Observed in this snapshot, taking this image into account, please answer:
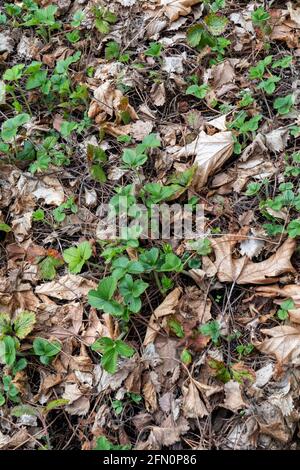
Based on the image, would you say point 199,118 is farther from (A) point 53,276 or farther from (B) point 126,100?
(A) point 53,276

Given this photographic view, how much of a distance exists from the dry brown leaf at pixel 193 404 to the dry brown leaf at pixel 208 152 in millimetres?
1065

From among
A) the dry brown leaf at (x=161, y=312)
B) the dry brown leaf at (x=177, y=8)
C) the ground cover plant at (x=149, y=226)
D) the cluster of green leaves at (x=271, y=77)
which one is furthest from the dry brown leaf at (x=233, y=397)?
the dry brown leaf at (x=177, y=8)

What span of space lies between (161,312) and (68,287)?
0.50 meters

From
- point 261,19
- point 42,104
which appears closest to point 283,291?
point 261,19

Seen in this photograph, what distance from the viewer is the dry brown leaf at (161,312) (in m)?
2.25

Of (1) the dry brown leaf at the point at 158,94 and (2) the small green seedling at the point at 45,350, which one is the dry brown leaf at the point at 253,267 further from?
(1) the dry brown leaf at the point at 158,94

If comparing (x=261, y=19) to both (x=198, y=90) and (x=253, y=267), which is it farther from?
(x=253, y=267)

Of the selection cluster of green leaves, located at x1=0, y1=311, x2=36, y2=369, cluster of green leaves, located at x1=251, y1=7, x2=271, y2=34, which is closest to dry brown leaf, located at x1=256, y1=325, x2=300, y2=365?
cluster of green leaves, located at x1=0, y1=311, x2=36, y2=369

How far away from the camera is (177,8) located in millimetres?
3250

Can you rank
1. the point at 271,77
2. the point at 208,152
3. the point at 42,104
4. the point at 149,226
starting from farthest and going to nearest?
the point at 42,104 → the point at 271,77 → the point at 208,152 → the point at 149,226

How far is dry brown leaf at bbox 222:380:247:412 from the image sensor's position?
201 cm

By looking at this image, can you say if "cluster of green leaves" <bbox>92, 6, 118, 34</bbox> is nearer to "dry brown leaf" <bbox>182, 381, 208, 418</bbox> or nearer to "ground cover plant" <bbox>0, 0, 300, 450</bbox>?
"ground cover plant" <bbox>0, 0, 300, 450</bbox>

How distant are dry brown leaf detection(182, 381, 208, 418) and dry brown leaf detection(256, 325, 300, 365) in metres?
0.34
